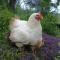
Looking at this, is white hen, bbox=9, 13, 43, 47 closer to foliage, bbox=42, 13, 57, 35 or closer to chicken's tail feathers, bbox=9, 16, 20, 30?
chicken's tail feathers, bbox=9, 16, 20, 30

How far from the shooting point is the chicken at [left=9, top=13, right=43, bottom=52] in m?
0.84

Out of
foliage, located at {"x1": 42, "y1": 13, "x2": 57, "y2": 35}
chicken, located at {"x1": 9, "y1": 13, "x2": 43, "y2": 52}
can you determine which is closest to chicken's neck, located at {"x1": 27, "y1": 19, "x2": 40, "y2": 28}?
chicken, located at {"x1": 9, "y1": 13, "x2": 43, "y2": 52}

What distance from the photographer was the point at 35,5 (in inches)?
39.9

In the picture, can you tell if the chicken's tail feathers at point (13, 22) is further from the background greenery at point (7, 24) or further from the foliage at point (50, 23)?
the foliage at point (50, 23)

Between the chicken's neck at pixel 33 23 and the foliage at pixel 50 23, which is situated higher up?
the chicken's neck at pixel 33 23

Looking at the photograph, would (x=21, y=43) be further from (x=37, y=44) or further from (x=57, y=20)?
(x=57, y=20)

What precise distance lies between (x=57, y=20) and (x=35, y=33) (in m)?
0.24

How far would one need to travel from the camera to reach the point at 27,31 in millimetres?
841

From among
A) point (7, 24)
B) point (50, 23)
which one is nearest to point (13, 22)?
point (7, 24)

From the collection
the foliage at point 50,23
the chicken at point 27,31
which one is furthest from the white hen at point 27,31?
the foliage at point 50,23

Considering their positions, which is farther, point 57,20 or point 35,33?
point 57,20

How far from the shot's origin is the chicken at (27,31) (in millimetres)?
840

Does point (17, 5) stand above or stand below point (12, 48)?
above

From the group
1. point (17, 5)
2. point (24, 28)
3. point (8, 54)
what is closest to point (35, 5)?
point (17, 5)
